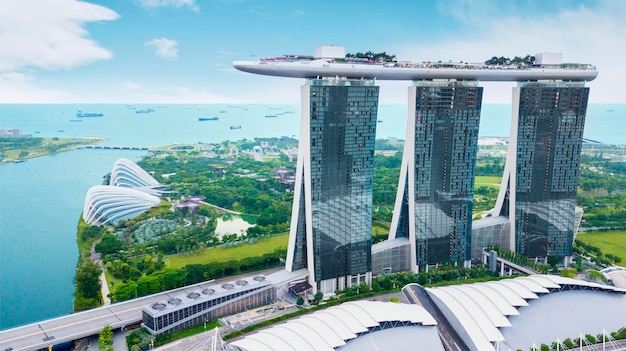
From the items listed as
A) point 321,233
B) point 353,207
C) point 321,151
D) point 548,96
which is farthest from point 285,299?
point 548,96

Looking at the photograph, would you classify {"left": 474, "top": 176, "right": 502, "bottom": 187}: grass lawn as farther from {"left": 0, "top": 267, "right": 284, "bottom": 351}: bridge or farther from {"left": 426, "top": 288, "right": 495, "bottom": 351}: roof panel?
{"left": 0, "top": 267, "right": 284, "bottom": 351}: bridge

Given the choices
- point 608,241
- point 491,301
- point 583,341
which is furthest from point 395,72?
point 608,241

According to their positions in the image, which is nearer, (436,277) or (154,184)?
(436,277)

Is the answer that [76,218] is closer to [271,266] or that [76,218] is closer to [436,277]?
[271,266]

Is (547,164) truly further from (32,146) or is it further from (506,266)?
(32,146)

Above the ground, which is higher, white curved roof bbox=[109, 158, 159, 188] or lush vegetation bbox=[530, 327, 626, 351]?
white curved roof bbox=[109, 158, 159, 188]

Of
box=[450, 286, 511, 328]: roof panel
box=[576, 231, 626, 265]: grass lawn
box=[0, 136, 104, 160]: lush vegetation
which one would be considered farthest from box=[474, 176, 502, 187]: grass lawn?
box=[0, 136, 104, 160]: lush vegetation

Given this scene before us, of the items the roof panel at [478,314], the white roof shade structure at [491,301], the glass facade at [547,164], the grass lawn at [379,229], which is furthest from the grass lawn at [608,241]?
the roof panel at [478,314]
